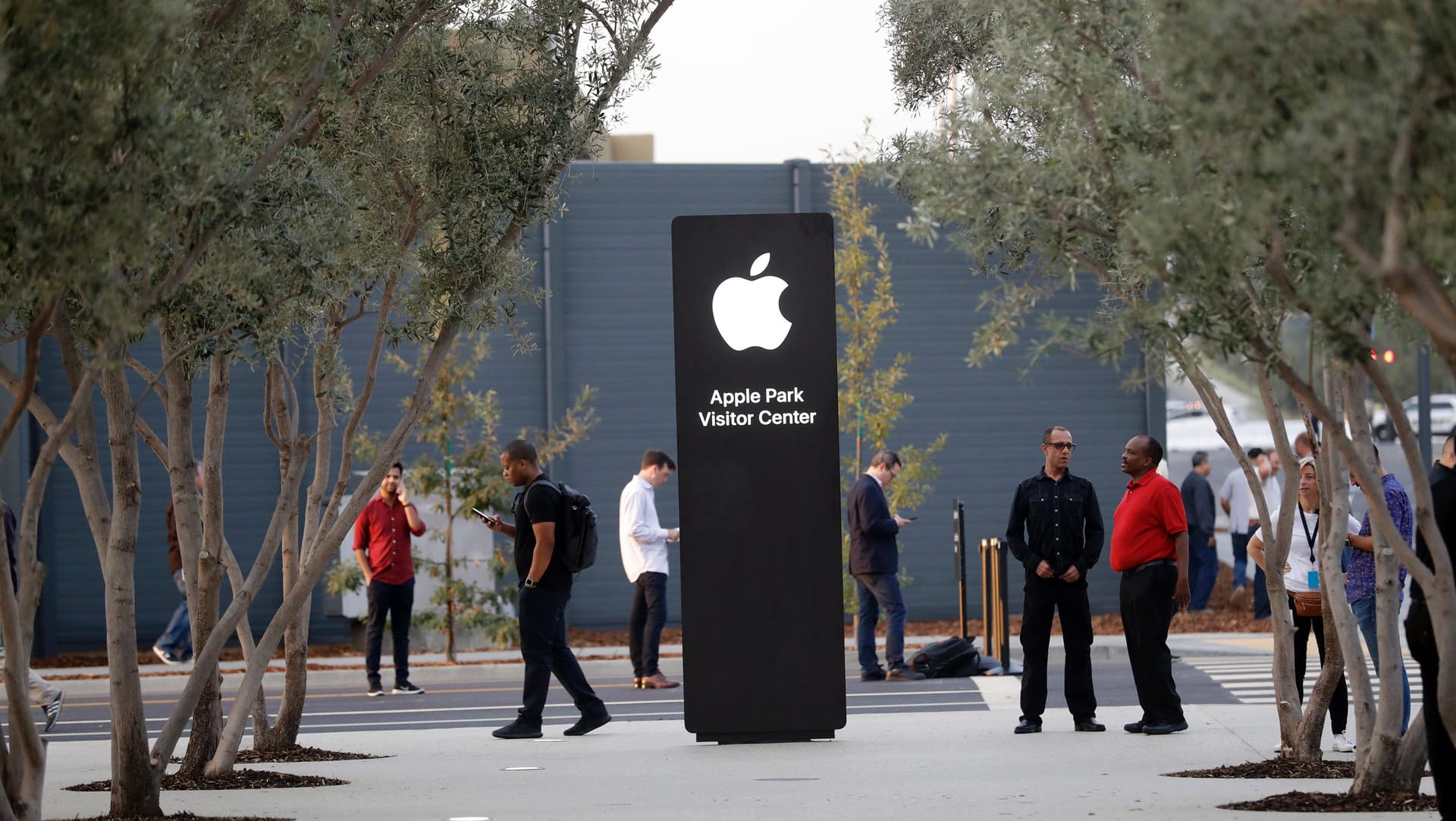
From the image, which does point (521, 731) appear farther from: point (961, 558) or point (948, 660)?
point (961, 558)

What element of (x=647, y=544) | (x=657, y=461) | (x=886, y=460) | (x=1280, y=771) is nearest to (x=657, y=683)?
(x=647, y=544)

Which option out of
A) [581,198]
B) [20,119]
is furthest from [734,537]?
[581,198]

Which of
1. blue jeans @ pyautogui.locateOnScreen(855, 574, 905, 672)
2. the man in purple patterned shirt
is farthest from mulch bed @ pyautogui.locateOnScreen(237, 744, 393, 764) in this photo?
the man in purple patterned shirt

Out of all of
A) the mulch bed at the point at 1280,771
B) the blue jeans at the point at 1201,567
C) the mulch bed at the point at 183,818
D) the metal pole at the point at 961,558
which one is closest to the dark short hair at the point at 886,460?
the metal pole at the point at 961,558

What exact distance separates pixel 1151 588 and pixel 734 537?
8.90 ft

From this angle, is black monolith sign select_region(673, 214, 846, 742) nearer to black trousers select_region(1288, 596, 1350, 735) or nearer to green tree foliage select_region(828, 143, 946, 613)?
black trousers select_region(1288, 596, 1350, 735)

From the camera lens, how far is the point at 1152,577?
1075 cm

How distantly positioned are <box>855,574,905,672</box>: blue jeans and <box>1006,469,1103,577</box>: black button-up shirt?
3827 mm

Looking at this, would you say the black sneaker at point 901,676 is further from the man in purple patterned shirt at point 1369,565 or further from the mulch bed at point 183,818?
the mulch bed at point 183,818

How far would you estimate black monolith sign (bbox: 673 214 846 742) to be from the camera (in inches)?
415

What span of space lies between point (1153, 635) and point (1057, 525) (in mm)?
975

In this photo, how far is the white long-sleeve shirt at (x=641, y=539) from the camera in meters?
14.8

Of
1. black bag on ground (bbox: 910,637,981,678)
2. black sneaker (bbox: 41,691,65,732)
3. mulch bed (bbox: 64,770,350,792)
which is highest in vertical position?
black sneaker (bbox: 41,691,65,732)

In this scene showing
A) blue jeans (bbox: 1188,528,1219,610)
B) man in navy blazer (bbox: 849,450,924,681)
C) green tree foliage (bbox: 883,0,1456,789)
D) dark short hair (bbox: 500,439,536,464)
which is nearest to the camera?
green tree foliage (bbox: 883,0,1456,789)
